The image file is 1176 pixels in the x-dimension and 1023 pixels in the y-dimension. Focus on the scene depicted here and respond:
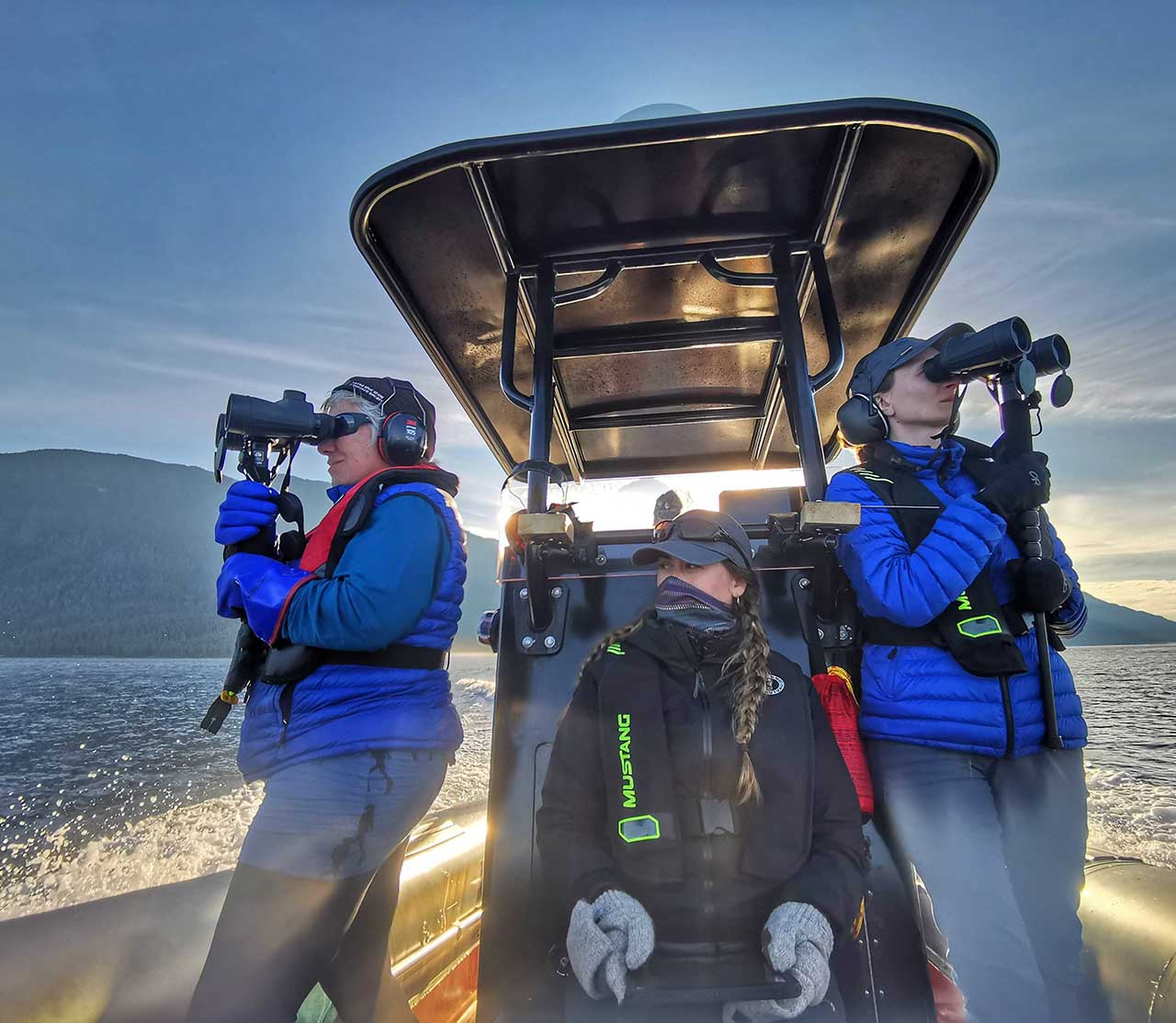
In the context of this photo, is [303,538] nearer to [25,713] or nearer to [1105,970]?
[1105,970]

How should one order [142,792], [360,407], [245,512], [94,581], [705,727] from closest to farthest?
[705,727]
[245,512]
[360,407]
[142,792]
[94,581]

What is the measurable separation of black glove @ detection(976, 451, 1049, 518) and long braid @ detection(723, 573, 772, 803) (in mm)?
671

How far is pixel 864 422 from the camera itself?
6.18 feet

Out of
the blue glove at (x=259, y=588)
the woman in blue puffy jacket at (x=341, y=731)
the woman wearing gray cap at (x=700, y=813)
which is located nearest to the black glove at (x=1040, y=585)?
the woman wearing gray cap at (x=700, y=813)

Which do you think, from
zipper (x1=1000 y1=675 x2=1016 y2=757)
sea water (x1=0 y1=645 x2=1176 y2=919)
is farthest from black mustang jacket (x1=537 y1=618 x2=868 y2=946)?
sea water (x1=0 y1=645 x2=1176 y2=919)

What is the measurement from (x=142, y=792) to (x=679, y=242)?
37.6 feet

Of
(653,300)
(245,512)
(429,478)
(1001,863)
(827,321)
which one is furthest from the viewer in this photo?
(653,300)

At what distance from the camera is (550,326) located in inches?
93.6

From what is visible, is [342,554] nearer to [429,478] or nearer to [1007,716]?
[429,478]

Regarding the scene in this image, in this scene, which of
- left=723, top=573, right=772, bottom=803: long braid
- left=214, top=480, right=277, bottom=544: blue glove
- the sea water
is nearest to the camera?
left=723, top=573, right=772, bottom=803: long braid

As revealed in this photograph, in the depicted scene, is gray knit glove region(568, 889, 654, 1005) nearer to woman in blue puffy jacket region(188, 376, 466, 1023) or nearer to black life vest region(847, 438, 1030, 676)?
woman in blue puffy jacket region(188, 376, 466, 1023)

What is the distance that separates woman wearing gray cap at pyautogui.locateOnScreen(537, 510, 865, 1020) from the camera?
129cm

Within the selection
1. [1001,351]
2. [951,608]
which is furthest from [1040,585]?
[1001,351]

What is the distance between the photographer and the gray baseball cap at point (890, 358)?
1812 millimetres
